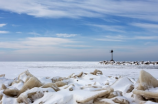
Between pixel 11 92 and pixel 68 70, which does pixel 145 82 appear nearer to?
pixel 11 92

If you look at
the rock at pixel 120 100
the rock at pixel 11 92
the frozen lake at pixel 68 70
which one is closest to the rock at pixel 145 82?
the rock at pixel 120 100

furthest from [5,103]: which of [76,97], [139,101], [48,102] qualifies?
[139,101]

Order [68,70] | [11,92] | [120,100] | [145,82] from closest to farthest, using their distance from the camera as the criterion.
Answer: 1. [120,100]
2. [145,82]
3. [11,92]
4. [68,70]

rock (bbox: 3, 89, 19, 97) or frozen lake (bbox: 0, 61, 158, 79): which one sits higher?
rock (bbox: 3, 89, 19, 97)

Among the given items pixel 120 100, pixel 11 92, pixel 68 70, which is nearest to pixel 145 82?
pixel 120 100

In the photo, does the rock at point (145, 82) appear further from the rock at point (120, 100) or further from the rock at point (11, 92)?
the rock at point (11, 92)

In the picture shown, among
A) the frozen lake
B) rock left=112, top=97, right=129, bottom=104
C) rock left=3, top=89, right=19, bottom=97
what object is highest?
rock left=112, top=97, right=129, bottom=104

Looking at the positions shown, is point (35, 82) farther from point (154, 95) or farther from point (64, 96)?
point (154, 95)

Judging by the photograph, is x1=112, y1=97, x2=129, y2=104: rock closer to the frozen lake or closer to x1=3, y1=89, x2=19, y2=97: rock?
x1=3, y1=89, x2=19, y2=97: rock

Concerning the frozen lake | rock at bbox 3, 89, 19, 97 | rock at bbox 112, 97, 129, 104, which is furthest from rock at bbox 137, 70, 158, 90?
the frozen lake

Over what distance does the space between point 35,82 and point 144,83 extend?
1.70 meters

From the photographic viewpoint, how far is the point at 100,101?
205 cm

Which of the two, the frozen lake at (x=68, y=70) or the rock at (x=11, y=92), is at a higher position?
the rock at (x=11, y=92)

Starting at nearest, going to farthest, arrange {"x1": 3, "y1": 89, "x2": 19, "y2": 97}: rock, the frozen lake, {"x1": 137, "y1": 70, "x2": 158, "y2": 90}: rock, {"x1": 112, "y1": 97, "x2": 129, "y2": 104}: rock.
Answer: {"x1": 112, "y1": 97, "x2": 129, "y2": 104}: rock → {"x1": 137, "y1": 70, "x2": 158, "y2": 90}: rock → {"x1": 3, "y1": 89, "x2": 19, "y2": 97}: rock → the frozen lake
